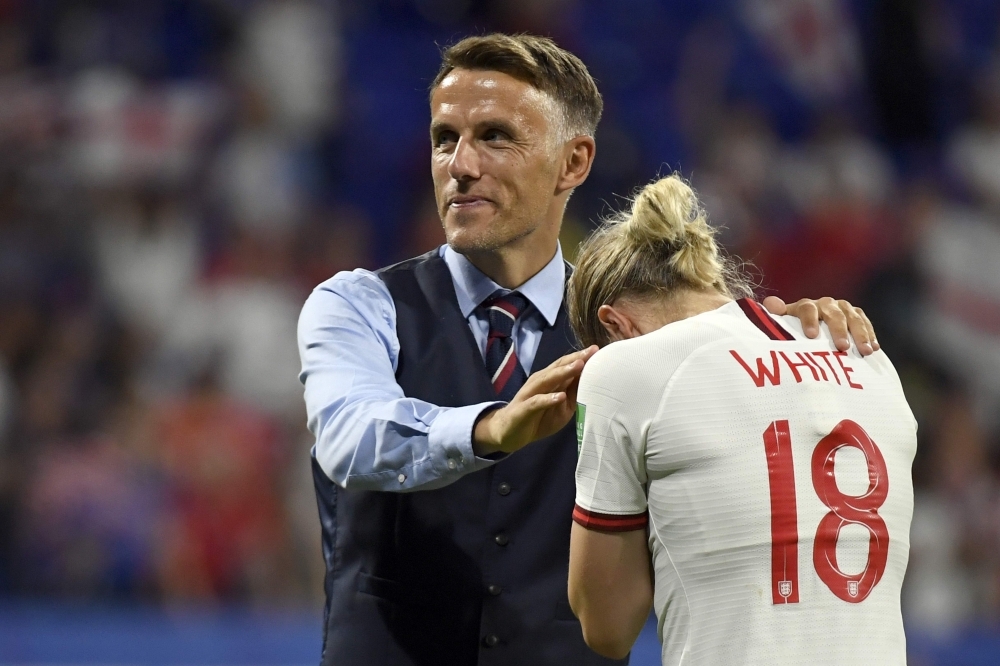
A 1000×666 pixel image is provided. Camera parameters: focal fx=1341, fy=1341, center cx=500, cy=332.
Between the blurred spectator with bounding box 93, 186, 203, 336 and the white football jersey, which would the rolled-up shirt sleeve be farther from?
the blurred spectator with bounding box 93, 186, 203, 336

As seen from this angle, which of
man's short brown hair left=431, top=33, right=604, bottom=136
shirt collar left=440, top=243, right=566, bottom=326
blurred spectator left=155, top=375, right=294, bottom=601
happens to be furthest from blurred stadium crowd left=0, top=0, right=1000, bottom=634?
man's short brown hair left=431, top=33, right=604, bottom=136

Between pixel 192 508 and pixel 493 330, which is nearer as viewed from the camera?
pixel 493 330

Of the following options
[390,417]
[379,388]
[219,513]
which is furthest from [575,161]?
[219,513]

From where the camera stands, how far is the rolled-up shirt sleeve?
2070mm

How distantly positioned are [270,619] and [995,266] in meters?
4.10

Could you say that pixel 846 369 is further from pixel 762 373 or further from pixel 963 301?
pixel 963 301

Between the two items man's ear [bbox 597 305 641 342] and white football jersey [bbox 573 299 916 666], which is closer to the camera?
white football jersey [bbox 573 299 916 666]

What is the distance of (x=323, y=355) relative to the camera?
2334 millimetres

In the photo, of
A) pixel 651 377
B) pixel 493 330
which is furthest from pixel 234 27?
pixel 651 377

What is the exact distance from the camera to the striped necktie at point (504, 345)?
251cm

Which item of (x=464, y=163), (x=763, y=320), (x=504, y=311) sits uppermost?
(x=464, y=163)

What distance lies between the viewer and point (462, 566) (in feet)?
7.88

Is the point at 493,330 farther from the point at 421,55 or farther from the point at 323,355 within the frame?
the point at 421,55

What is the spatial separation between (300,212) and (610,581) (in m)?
5.10
